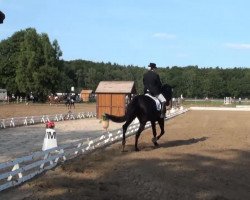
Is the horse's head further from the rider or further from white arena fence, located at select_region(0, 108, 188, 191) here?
white arena fence, located at select_region(0, 108, 188, 191)

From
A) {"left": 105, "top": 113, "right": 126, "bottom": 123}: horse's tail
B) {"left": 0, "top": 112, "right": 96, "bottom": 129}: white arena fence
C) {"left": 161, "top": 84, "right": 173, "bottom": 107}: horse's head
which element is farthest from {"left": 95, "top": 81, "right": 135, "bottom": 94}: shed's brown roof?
{"left": 105, "top": 113, "right": 126, "bottom": 123}: horse's tail

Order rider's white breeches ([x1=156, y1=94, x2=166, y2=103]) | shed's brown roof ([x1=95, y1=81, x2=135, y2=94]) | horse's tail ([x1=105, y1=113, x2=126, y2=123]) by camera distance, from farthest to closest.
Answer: shed's brown roof ([x1=95, y1=81, x2=135, y2=94])
rider's white breeches ([x1=156, y1=94, x2=166, y2=103])
horse's tail ([x1=105, y1=113, x2=126, y2=123])

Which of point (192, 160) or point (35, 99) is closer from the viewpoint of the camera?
point (192, 160)

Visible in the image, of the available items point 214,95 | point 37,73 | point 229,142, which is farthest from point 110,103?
point 214,95

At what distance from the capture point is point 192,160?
13461 millimetres

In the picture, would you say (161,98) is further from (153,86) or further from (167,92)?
(167,92)

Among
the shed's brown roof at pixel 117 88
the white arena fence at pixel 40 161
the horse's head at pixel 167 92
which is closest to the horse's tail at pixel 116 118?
the white arena fence at pixel 40 161

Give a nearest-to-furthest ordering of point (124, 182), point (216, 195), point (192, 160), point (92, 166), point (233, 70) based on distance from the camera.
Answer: point (216, 195), point (124, 182), point (92, 166), point (192, 160), point (233, 70)

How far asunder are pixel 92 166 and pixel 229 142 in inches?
307

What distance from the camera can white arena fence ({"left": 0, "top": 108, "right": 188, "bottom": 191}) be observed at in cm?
1028

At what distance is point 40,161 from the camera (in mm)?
11875

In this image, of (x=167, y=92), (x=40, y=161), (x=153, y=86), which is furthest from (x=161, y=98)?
(x=40, y=161)

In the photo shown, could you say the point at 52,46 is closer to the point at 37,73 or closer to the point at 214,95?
the point at 37,73

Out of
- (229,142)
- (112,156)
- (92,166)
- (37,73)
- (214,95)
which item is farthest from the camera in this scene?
(214,95)
